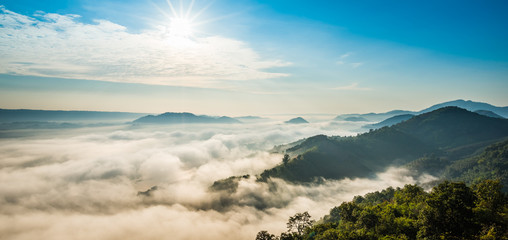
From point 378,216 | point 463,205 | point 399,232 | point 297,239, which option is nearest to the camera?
point 463,205

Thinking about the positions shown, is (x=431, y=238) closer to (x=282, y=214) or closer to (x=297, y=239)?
(x=297, y=239)

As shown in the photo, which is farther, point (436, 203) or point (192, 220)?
point (192, 220)

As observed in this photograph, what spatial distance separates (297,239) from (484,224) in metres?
48.5

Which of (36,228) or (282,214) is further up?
(282,214)

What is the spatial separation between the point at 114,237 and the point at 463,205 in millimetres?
224489

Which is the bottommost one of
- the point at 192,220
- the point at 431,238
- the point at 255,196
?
the point at 192,220

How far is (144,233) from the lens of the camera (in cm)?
17725

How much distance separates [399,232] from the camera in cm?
4594

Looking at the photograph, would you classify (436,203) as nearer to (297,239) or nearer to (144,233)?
(297,239)

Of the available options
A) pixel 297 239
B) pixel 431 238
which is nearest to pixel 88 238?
pixel 297 239

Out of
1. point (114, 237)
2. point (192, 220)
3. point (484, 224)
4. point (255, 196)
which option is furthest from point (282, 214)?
point (484, 224)

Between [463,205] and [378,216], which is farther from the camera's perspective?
[378,216]

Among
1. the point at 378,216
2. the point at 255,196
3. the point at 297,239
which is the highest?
the point at 378,216

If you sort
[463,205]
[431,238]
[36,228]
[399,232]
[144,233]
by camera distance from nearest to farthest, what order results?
1. [431,238]
2. [463,205]
3. [399,232]
4. [144,233]
5. [36,228]
